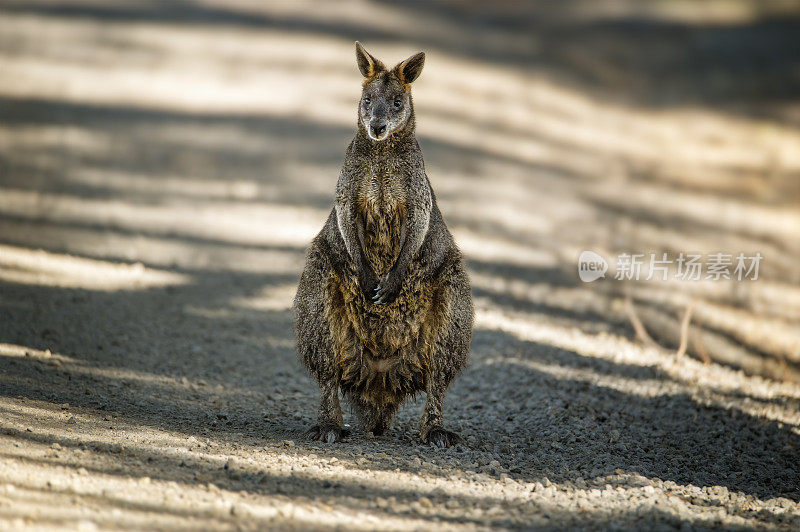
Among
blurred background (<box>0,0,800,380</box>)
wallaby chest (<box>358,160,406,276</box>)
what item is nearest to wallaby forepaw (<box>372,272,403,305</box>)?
wallaby chest (<box>358,160,406,276</box>)

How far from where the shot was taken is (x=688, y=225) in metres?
14.4

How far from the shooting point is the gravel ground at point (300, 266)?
16.3ft

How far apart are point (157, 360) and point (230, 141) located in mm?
7798

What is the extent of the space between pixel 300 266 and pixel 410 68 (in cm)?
506

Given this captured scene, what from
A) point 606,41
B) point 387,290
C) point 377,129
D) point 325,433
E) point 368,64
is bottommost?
point 325,433

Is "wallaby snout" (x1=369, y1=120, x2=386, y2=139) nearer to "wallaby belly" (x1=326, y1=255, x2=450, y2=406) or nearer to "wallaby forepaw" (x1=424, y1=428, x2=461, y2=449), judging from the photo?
"wallaby belly" (x1=326, y1=255, x2=450, y2=406)

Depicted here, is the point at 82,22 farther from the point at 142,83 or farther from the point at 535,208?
the point at 535,208

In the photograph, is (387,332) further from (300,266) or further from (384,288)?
(300,266)

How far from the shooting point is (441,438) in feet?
20.7

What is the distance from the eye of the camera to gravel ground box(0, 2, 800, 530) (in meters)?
4.96

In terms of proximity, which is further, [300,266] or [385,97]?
[300,266]

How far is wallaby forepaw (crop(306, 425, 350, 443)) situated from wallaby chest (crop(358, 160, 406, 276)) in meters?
1.24

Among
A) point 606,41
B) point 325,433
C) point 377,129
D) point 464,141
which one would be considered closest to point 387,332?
point 325,433

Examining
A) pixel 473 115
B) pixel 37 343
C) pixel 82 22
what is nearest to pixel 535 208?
pixel 473 115
